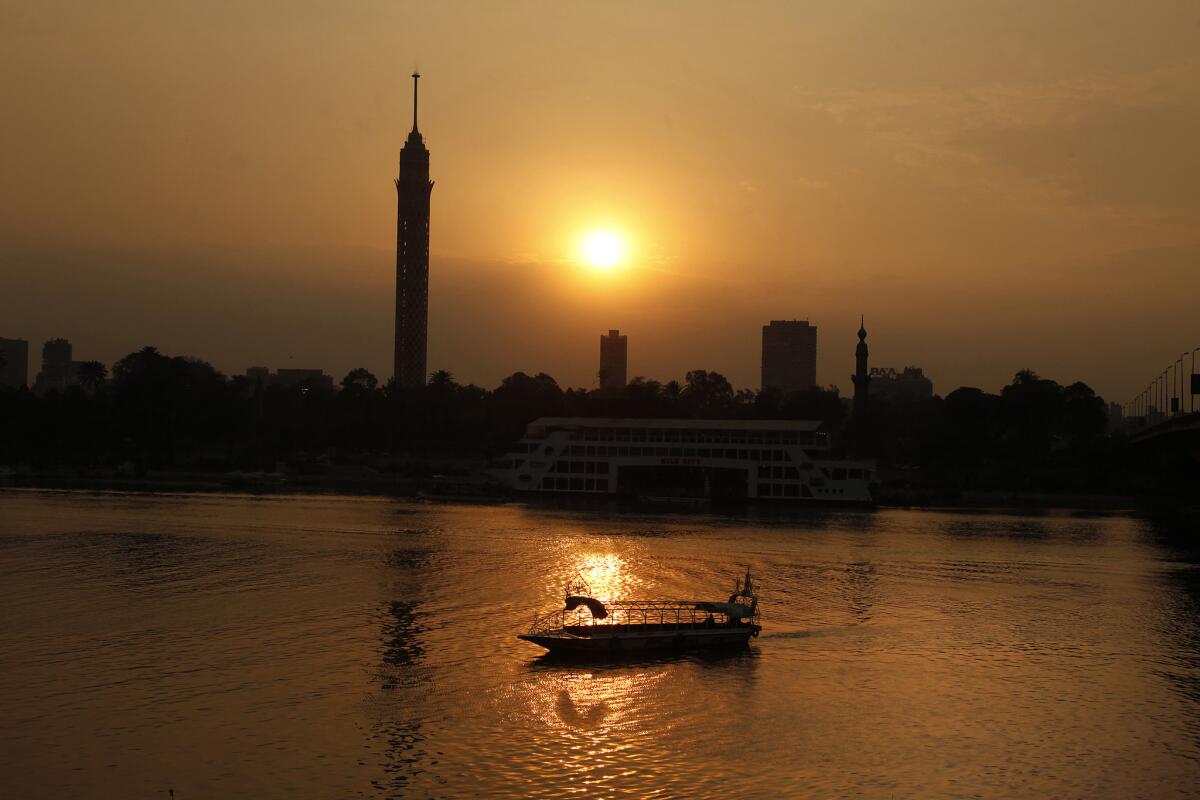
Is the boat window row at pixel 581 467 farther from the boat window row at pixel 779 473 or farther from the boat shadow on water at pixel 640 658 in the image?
the boat shadow on water at pixel 640 658

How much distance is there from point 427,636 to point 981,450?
162m

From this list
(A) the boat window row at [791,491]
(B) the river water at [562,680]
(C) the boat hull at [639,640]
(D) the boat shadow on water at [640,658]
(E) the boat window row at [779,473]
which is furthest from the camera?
(E) the boat window row at [779,473]

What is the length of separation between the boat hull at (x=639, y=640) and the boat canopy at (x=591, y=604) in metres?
1.82

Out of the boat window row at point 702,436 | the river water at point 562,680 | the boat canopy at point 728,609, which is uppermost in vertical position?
the boat window row at point 702,436

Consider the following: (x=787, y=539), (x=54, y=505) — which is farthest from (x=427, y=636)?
(x=54, y=505)

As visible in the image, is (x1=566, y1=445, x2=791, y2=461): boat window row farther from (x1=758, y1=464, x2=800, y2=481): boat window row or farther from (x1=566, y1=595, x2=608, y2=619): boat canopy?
(x1=566, y1=595, x2=608, y2=619): boat canopy

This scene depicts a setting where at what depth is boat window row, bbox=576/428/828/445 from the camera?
13988cm

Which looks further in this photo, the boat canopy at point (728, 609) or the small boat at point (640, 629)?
the boat canopy at point (728, 609)

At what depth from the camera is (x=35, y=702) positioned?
40344mm

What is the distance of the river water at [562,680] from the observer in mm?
34594

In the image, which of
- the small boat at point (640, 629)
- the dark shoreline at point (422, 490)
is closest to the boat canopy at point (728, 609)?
the small boat at point (640, 629)

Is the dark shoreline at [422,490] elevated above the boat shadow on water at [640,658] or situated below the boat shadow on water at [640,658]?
above

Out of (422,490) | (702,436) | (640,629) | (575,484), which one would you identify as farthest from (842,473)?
(640,629)

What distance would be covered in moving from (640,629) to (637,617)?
5431mm
